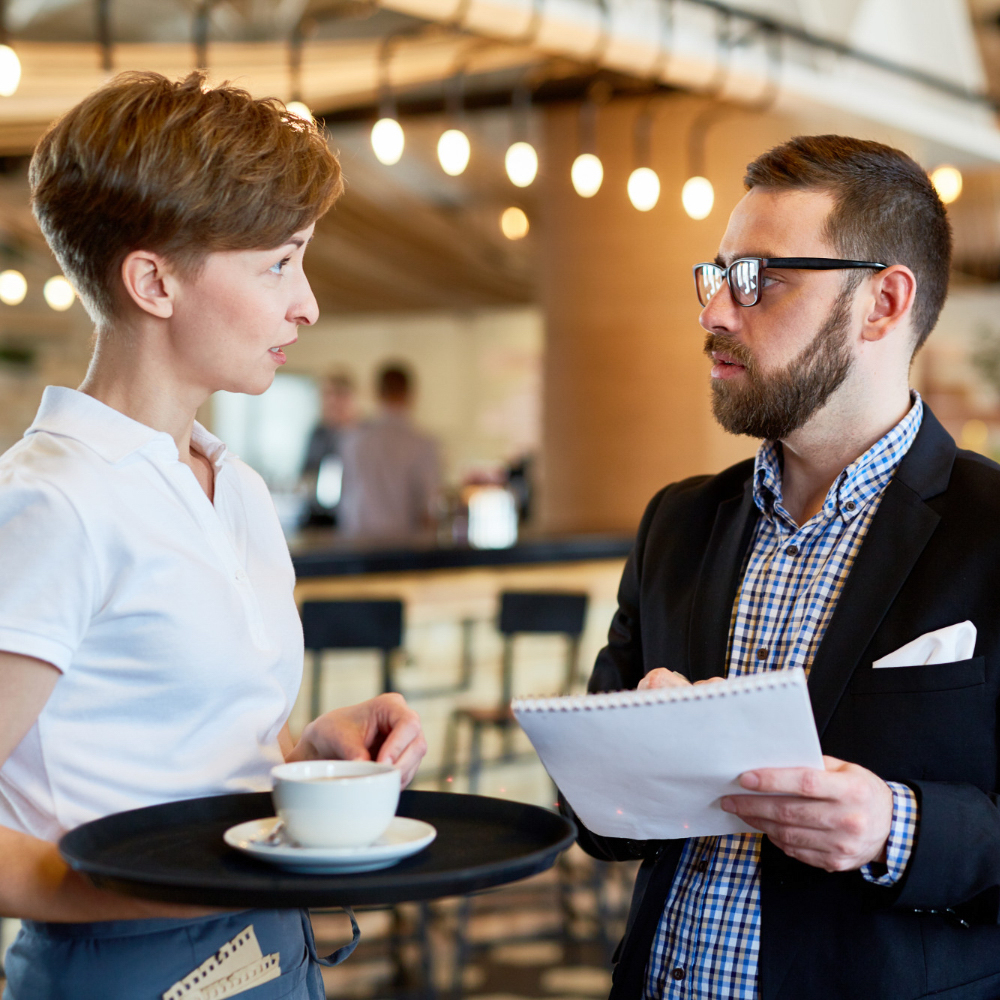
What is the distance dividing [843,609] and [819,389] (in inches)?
11.0

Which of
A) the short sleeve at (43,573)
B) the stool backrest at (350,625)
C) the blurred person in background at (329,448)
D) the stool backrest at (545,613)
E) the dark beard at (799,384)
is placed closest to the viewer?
the short sleeve at (43,573)

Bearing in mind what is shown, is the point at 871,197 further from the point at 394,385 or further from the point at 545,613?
the point at 394,385

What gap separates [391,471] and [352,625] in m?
2.62

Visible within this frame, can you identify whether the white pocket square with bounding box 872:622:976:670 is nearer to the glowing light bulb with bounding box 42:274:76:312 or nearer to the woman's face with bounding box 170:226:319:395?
the woman's face with bounding box 170:226:319:395

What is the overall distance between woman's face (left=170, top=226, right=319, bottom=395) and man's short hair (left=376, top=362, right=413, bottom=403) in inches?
195

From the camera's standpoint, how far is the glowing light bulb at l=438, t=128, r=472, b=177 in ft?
14.1

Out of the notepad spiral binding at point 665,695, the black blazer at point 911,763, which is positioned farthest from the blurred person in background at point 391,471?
the notepad spiral binding at point 665,695

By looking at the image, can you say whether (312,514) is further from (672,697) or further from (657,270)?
(672,697)

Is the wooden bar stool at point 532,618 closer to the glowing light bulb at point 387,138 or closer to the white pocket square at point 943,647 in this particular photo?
the glowing light bulb at point 387,138

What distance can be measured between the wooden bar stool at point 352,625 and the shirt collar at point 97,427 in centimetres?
265

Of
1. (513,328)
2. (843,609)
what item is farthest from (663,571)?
(513,328)

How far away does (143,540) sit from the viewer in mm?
1034

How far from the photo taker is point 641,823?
123 centimetres

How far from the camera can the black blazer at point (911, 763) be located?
3.87 feet
